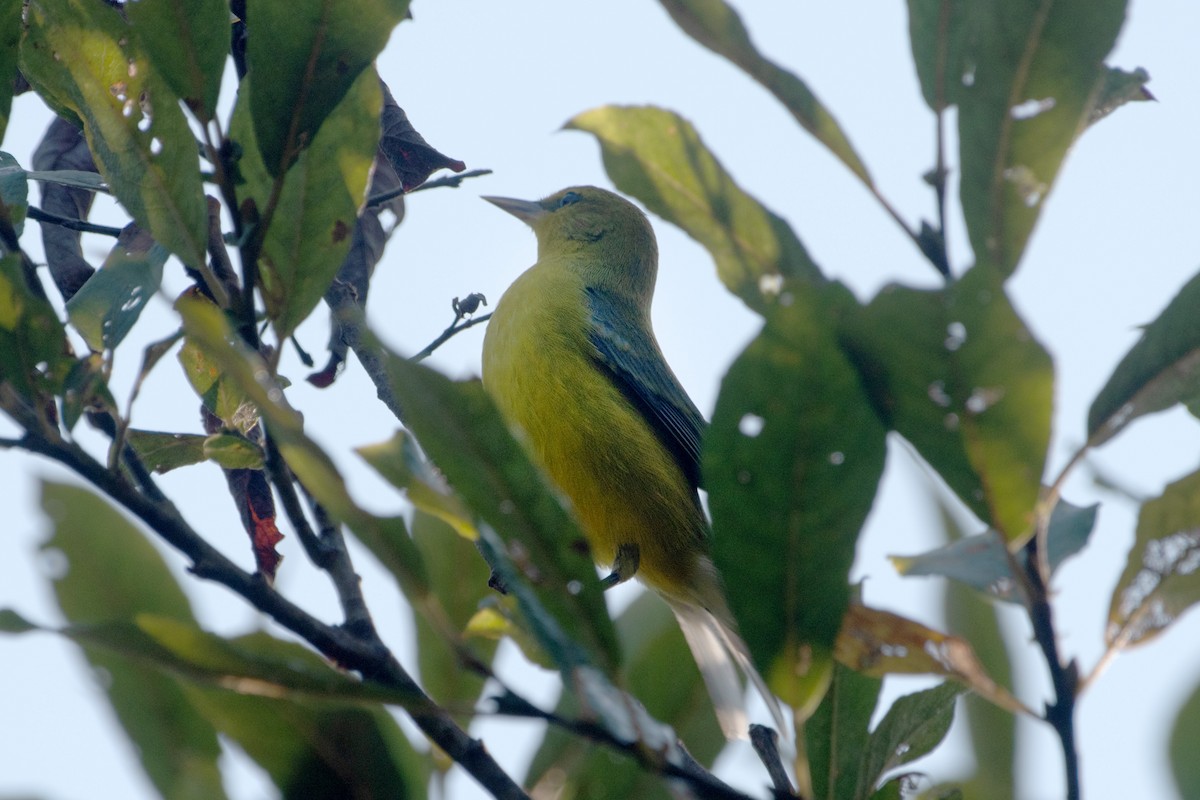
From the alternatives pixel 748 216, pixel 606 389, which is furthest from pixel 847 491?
pixel 606 389

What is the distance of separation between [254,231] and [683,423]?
11.2ft

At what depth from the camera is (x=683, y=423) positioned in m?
4.98

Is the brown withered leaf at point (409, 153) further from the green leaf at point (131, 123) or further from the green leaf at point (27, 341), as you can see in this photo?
the green leaf at point (27, 341)

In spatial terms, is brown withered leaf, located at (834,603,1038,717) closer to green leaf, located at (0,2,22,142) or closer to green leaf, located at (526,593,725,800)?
green leaf, located at (526,593,725,800)

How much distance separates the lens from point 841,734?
179cm

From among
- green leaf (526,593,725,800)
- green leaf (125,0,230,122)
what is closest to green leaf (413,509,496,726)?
green leaf (526,593,725,800)

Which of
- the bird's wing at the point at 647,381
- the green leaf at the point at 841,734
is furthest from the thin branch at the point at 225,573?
the bird's wing at the point at 647,381

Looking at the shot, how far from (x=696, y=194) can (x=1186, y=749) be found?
36.9 inches

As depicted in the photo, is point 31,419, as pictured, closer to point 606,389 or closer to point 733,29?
point 733,29

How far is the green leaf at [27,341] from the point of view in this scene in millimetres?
1558

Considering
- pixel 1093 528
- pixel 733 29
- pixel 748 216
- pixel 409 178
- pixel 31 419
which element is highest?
pixel 409 178

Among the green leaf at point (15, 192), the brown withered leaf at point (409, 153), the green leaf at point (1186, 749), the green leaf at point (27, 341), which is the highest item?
the brown withered leaf at point (409, 153)

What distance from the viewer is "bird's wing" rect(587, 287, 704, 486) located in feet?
15.9

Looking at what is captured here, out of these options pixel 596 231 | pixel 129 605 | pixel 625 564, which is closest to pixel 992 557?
pixel 129 605
